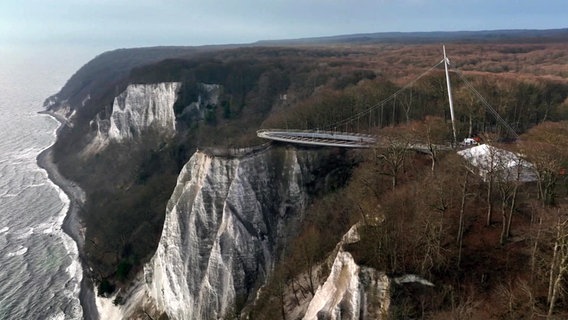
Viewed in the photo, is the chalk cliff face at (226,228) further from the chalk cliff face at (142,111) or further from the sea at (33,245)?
the chalk cliff face at (142,111)

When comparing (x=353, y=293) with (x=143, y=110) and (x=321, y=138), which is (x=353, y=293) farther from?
(x=143, y=110)

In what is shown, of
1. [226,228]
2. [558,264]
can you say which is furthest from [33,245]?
[558,264]

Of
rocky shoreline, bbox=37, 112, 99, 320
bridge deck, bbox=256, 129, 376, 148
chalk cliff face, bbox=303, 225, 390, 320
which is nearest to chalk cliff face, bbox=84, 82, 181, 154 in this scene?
rocky shoreline, bbox=37, 112, 99, 320

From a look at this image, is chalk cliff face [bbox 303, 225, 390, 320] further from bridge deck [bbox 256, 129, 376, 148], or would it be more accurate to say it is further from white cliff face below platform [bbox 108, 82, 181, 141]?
white cliff face below platform [bbox 108, 82, 181, 141]

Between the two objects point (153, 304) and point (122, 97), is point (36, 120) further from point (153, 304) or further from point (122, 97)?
point (153, 304)

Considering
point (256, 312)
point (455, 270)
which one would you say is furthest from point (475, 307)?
point (256, 312)

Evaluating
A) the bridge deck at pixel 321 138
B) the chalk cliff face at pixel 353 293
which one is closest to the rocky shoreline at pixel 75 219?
the bridge deck at pixel 321 138
